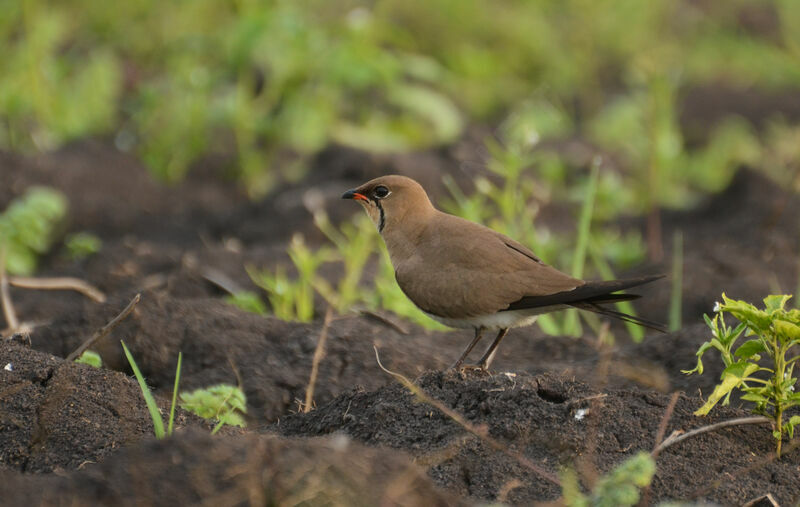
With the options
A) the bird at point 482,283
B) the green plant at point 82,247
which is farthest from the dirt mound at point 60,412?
the green plant at point 82,247

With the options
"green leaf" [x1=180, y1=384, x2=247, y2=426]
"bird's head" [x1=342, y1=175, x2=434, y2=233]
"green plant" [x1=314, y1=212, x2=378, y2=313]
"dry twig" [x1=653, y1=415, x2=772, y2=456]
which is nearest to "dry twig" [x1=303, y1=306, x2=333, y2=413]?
"green leaf" [x1=180, y1=384, x2=247, y2=426]

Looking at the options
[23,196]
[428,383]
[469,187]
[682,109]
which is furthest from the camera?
[682,109]

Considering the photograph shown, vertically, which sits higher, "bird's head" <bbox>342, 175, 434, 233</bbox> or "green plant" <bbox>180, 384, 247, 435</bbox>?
"bird's head" <bbox>342, 175, 434, 233</bbox>

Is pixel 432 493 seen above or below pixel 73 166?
above

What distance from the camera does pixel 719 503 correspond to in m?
2.87

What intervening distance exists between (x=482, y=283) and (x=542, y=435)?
3.23 ft

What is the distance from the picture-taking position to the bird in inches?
152

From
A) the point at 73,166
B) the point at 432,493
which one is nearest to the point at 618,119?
the point at 73,166

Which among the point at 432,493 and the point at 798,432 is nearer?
the point at 432,493

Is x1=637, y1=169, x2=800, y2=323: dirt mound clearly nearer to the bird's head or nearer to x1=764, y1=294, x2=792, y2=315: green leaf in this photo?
the bird's head

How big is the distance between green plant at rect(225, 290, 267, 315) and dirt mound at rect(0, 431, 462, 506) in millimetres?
2831

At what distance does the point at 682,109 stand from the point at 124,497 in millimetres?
9161

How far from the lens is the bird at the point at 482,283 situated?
387 cm

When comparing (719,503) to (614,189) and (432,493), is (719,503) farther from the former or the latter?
(614,189)
